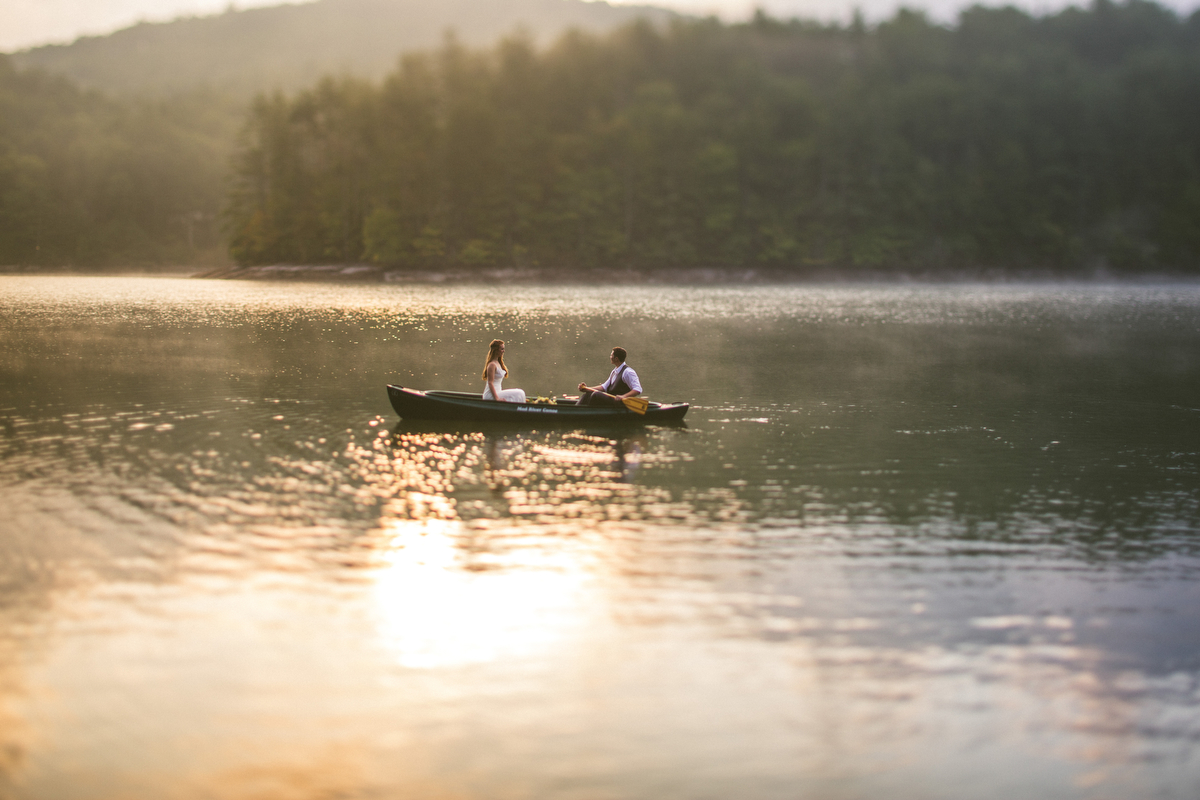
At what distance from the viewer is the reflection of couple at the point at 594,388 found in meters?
19.2

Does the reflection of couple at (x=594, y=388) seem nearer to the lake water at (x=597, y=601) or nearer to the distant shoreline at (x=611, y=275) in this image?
the lake water at (x=597, y=601)

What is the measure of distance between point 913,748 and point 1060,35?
186385 millimetres

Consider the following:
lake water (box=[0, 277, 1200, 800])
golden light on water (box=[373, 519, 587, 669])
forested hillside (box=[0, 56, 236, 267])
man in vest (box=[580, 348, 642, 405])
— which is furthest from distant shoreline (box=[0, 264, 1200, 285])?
golden light on water (box=[373, 519, 587, 669])

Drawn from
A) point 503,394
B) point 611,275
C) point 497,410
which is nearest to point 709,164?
point 611,275

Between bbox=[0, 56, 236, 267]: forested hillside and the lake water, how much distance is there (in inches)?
4542

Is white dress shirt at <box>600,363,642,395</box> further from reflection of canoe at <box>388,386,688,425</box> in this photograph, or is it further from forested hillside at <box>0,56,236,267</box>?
forested hillside at <box>0,56,236,267</box>

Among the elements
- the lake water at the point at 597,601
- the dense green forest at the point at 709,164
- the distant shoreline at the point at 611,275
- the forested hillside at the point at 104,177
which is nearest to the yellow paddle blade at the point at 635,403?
the lake water at the point at 597,601

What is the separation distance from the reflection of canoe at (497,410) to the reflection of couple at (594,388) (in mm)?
229

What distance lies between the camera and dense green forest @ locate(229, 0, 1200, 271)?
354 feet

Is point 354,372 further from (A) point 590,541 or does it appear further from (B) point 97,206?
(B) point 97,206

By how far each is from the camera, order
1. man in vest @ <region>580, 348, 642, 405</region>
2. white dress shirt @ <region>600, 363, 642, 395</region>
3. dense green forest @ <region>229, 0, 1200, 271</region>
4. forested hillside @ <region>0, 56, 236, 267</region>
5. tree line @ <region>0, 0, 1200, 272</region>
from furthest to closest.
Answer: forested hillside @ <region>0, 56, 236, 267</region>
tree line @ <region>0, 0, 1200, 272</region>
dense green forest @ <region>229, 0, 1200, 271</region>
white dress shirt @ <region>600, 363, 642, 395</region>
man in vest @ <region>580, 348, 642, 405</region>

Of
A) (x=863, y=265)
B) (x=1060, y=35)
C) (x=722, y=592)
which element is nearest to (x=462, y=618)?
(x=722, y=592)

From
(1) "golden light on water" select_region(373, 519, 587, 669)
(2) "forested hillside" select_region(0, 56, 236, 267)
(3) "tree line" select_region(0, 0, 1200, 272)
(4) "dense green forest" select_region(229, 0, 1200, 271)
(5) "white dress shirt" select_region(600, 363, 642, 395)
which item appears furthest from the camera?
(2) "forested hillside" select_region(0, 56, 236, 267)

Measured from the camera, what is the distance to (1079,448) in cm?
1839
